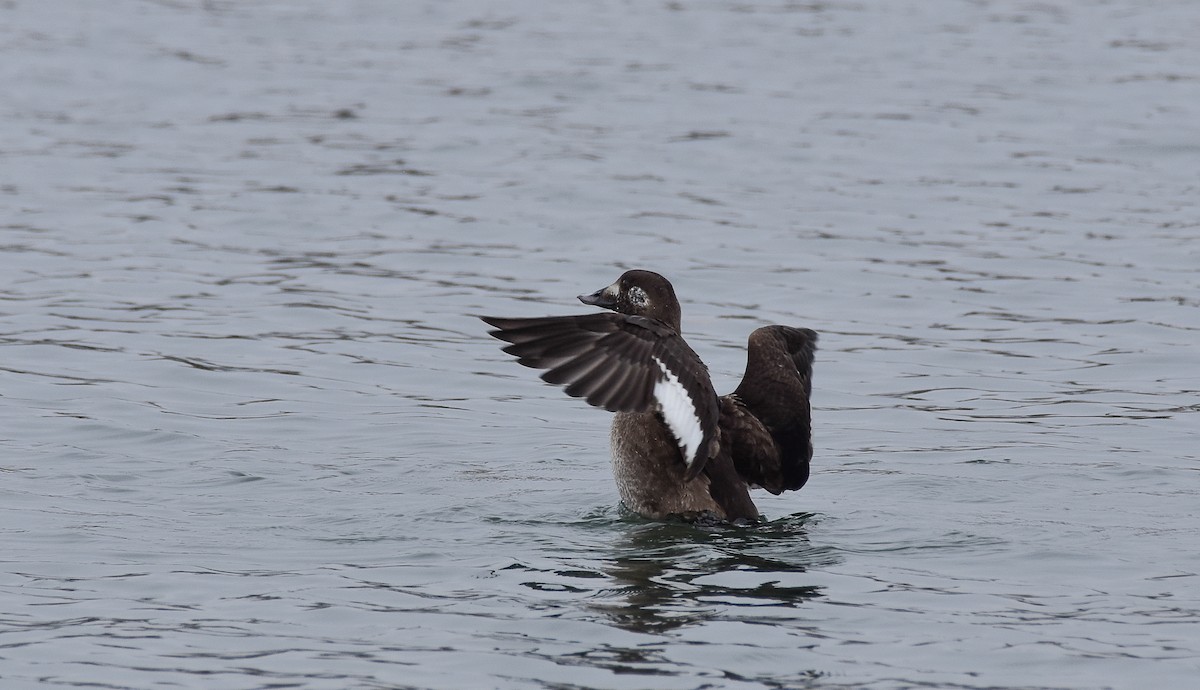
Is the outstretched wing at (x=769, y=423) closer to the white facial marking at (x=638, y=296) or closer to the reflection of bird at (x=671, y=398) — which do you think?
the reflection of bird at (x=671, y=398)

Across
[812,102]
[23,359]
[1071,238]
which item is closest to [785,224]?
[1071,238]

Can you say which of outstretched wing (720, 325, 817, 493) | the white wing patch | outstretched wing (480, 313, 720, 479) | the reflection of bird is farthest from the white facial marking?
the white wing patch

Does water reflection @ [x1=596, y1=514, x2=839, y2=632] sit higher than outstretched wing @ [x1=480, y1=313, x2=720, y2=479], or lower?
lower

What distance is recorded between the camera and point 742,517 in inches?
303

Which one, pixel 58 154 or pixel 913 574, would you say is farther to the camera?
Result: pixel 58 154

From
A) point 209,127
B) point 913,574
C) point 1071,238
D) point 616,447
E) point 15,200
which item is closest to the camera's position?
point 913,574

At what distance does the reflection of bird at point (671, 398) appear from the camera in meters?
6.79

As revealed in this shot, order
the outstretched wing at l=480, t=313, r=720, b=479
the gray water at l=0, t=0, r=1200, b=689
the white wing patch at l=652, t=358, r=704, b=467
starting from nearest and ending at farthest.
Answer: the gray water at l=0, t=0, r=1200, b=689 → the outstretched wing at l=480, t=313, r=720, b=479 → the white wing patch at l=652, t=358, r=704, b=467

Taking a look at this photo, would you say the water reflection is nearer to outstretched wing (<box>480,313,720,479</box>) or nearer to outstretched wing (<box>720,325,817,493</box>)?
outstretched wing (<box>720,325,817,493</box>)

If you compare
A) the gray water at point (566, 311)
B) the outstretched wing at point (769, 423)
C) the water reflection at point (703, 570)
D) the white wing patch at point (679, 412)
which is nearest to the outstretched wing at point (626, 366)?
the white wing patch at point (679, 412)

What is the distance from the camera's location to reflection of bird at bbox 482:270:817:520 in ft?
22.3

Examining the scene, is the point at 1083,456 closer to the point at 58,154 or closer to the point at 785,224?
the point at 785,224

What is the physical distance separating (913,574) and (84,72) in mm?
15519

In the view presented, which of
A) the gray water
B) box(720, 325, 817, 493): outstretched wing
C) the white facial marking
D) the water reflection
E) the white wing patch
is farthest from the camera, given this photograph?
the white facial marking
